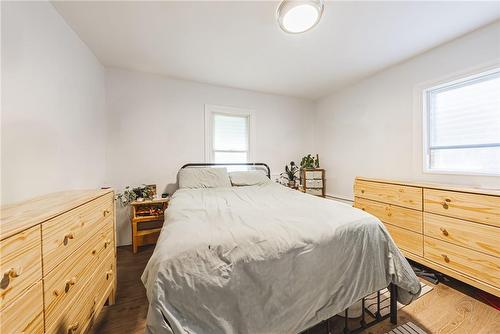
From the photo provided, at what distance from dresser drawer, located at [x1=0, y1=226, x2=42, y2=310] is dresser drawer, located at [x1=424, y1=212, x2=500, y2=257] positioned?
109 inches

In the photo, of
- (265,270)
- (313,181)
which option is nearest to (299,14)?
(265,270)

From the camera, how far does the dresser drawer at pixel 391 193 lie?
6.32ft

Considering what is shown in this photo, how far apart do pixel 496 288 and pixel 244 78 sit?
341 centimetres

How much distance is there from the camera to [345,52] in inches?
89.6

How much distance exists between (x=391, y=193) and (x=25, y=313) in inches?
112

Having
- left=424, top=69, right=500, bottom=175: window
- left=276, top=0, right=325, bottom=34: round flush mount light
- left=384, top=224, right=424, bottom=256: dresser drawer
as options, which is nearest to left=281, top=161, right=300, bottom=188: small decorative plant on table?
left=384, top=224, right=424, bottom=256: dresser drawer

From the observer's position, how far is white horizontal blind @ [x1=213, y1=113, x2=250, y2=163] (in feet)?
10.8

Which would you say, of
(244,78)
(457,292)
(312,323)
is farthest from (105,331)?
(244,78)

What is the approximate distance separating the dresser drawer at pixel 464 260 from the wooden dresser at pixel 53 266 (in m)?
2.77

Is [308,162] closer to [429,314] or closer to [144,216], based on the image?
[429,314]

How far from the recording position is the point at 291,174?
3.66 metres

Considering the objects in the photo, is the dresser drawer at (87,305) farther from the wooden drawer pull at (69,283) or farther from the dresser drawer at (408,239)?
the dresser drawer at (408,239)

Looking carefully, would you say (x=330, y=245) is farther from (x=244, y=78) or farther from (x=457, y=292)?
(x=244, y=78)

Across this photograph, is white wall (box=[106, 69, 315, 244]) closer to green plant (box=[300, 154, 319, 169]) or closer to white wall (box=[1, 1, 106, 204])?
white wall (box=[1, 1, 106, 204])
